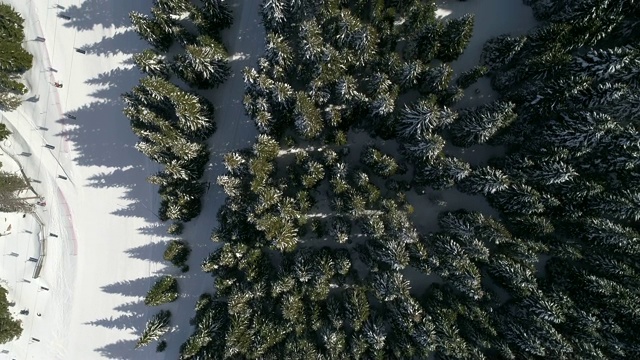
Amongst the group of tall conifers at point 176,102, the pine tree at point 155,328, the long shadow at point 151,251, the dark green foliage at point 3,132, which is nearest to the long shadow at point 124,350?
the pine tree at point 155,328

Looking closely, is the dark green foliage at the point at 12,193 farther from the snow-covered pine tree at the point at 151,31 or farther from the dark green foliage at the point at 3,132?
the snow-covered pine tree at the point at 151,31

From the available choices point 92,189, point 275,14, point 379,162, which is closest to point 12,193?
point 92,189

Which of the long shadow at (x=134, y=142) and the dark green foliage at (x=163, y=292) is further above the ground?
the long shadow at (x=134, y=142)

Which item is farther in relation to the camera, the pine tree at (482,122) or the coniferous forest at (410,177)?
the coniferous forest at (410,177)

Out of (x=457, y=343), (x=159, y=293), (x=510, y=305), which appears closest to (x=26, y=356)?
(x=159, y=293)

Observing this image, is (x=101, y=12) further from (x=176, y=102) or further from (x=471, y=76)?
(x=471, y=76)
